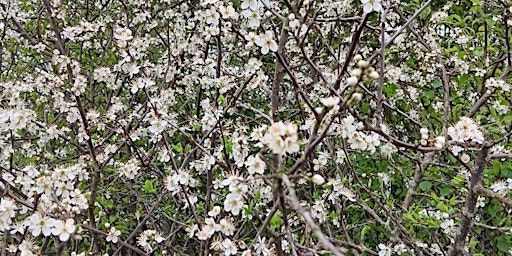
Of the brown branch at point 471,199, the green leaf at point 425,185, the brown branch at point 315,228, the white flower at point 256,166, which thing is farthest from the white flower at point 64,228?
the green leaf at point 425,185

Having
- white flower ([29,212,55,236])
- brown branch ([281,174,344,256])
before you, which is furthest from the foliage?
brown branch ([281,174,344,256])

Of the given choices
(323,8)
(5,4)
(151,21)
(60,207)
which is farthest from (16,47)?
(60,207)

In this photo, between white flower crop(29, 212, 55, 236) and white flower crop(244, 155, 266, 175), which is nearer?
white flower crop(244, 155, 266, 175)

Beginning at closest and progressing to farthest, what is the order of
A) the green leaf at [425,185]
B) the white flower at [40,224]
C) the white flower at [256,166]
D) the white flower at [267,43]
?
the white flower at [256,166]
the white flower at [40,224]
the white flower at [267,43]
the green leaf at [425,185]

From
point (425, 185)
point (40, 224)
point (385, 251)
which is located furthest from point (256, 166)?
point (425, 185)

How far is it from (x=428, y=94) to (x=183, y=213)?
200 centimetres

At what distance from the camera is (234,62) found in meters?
4.77

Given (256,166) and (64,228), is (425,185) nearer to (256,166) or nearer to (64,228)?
(256,166)

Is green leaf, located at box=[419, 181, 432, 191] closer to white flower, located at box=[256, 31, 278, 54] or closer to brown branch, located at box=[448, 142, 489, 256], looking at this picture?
brown branch, located at box=[448, 142, 489, 256]

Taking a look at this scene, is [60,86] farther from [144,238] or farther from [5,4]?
[144,238]

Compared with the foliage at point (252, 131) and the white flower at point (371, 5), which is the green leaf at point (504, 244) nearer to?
the foliage at point (252, 131)

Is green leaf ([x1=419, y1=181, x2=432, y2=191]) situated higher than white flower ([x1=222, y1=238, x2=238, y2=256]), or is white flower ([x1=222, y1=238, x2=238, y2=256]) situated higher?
green leaf ([x1=419, y1=181, x2=432, y2=191])

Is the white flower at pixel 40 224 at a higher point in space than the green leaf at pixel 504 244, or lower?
lower

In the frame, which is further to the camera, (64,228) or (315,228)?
(64,228)
